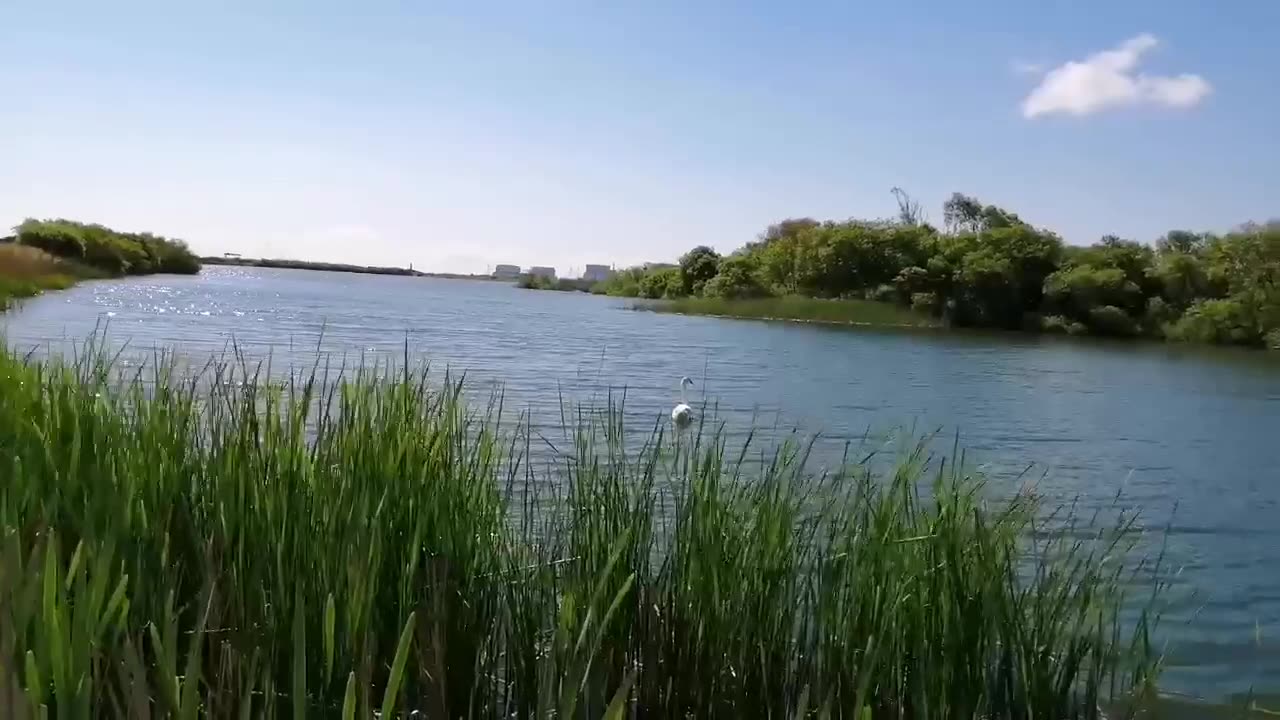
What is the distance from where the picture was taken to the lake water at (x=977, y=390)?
28.5ft

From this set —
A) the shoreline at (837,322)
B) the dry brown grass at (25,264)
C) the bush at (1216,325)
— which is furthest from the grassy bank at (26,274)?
the bush at (1216,325)

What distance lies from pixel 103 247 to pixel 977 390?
50565 mm

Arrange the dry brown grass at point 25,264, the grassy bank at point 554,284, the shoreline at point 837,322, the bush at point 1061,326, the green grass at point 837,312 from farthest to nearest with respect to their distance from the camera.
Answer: the grassy bank at point 554,284, the green grass at point 837,312, the bush at point 1061,326, the shoreline at point 837,322, the dry brown grass at point 25,264

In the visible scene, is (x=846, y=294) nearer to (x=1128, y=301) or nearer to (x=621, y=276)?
(x=1128, y=301)

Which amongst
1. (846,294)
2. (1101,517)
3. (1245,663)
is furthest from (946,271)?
(1245,663)

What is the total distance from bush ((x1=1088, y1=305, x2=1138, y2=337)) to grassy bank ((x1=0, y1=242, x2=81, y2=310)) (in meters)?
38.8

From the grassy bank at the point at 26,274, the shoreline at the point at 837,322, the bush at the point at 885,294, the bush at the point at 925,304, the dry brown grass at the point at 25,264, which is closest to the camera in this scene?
the grassy bank at the point at 26,274

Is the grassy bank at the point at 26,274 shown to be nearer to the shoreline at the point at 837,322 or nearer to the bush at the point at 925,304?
the shoreline at the point at 837,322

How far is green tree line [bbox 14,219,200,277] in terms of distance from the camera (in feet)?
170

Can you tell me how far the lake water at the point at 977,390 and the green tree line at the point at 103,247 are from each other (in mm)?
15856

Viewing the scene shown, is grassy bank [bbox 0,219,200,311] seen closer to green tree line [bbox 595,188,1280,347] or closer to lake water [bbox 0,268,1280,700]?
lake water [bbox 0,268,1280,700]

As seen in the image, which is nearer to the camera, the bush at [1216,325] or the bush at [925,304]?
the bush at [1216,325]

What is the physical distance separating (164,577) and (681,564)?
5.66ft

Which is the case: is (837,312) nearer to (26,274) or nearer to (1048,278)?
(1048,278)
